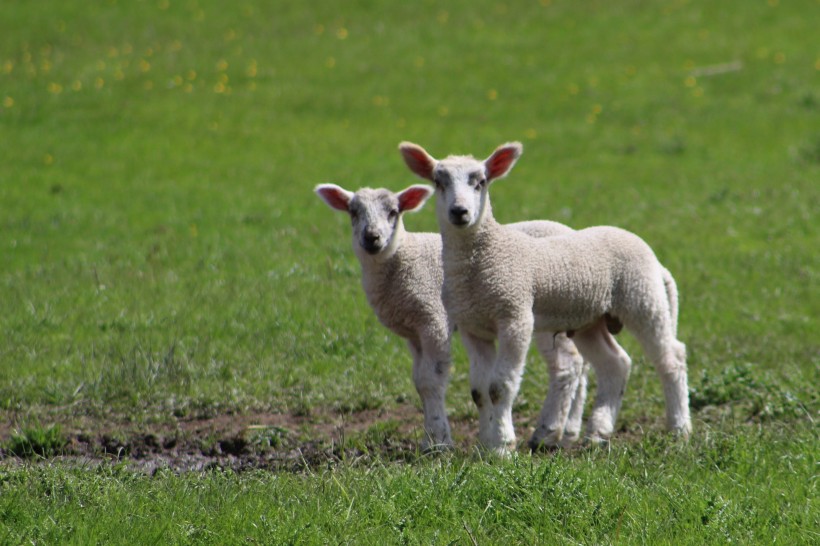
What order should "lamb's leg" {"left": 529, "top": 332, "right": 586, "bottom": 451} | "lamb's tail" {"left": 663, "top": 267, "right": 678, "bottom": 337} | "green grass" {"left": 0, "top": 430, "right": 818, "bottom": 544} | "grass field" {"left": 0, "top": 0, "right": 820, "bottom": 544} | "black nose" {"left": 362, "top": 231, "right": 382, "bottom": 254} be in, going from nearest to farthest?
1. "green grass" {"left": 0, "top": 430, "right": 818, "bottom": 544}
2. "grass field" {"left": 0, "top": 0, "right": 820, "bottom": 544}
3. "black nose" {"left": 362, "top": 231, "right": 382, "bottom": 254}
4. "lamb's leg" {"left": 529, "top": 332, "right": 586, "bottom": 451}
5. "lamb's tail" {"left": 663, "top": 267, "right": 678, "bottom": 337}

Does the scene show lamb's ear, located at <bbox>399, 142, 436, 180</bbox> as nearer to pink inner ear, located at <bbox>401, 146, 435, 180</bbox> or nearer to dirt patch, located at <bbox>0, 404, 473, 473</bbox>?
pink inner ear, located at <bbox>401, 146, 435, 180</bbox>

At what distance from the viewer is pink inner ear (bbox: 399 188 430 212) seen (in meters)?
7.37

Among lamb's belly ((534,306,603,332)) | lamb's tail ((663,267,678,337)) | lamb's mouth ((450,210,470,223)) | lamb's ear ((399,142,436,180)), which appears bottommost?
lamb's tail ((663,267,678,337))

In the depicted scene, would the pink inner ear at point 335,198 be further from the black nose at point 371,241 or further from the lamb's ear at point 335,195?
the black nose at point 371,241

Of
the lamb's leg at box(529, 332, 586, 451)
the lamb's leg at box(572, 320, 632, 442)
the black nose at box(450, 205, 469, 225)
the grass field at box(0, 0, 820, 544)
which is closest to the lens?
the grass field at box(0, 0, 820, 544)

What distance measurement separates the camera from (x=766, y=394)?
8195 millimetres

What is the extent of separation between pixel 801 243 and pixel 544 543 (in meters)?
9.46

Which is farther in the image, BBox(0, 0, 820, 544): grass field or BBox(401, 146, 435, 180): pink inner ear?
BBox(401, 146, 435, 180): pink inner ear

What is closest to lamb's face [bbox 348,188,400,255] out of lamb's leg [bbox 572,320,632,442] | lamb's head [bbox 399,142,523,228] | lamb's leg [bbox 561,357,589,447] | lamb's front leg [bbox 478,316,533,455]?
lamb's head [bbox 399,142,523,228]

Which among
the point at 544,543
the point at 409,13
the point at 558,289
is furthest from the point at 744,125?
the point at 544,543


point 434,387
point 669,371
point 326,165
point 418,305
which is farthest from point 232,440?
point 326,165

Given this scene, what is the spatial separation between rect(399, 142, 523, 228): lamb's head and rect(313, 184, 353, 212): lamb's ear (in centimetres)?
67

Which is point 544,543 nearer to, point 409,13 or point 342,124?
point 342,124

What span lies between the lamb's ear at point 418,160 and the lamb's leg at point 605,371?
1.62 metres
